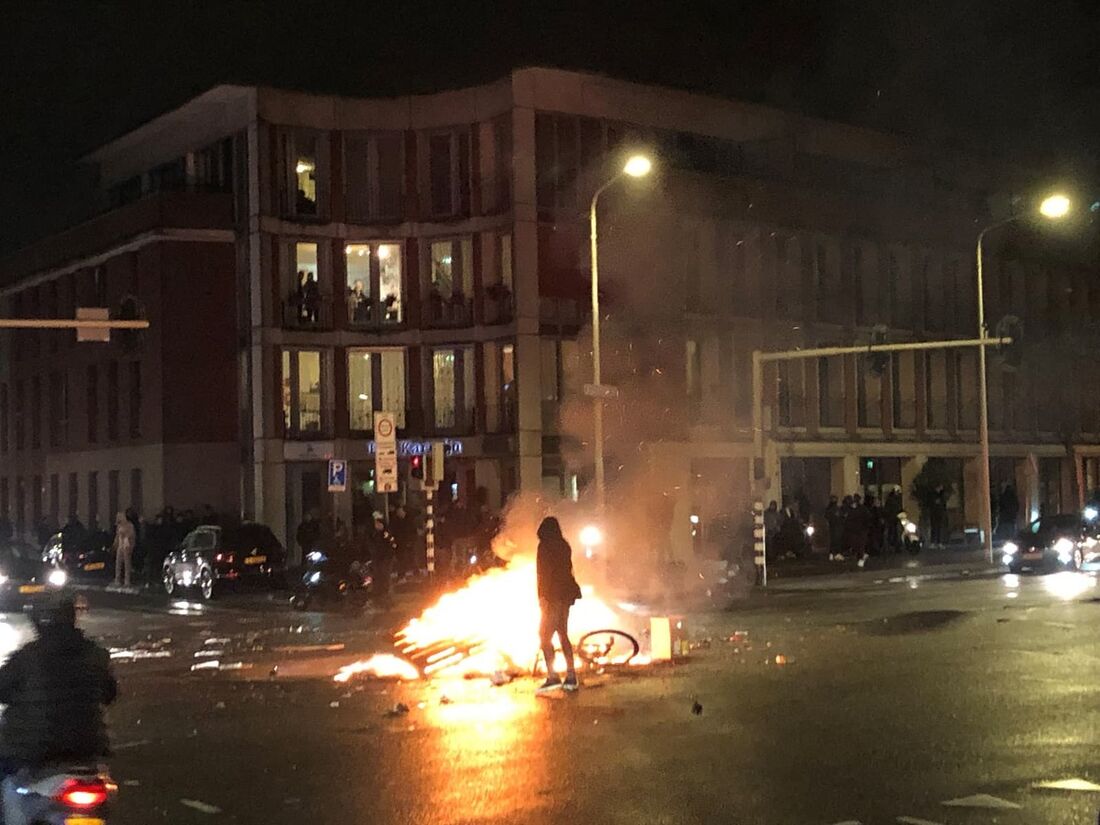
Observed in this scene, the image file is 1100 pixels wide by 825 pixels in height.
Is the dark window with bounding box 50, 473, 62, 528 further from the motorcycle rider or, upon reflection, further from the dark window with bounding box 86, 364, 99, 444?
the motorcycle rider

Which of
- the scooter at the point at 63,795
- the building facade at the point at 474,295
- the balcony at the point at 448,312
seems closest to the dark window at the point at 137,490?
the building facade at the point at 474,295

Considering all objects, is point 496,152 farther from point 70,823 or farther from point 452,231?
point 70,823

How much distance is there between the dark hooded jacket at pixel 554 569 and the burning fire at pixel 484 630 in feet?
5.61

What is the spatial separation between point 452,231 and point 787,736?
3176 centimetres

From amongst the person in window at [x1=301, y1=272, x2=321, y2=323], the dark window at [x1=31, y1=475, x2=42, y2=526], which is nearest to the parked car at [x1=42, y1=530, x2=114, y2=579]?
the person in window at [x1=301, y1=272, x2=321, y2=323]

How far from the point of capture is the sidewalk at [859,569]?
1193 inches

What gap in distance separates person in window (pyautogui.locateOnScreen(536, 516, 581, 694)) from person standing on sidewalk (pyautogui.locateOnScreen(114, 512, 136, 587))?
22.1 meters

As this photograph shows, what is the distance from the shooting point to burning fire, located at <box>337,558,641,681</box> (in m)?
15.9

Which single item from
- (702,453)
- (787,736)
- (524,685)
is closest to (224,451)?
(702,453)

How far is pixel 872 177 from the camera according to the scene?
49.9m

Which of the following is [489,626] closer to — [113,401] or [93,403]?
[113,401]

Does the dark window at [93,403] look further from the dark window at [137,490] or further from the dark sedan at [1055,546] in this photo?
the dark sedan at [1055,546]

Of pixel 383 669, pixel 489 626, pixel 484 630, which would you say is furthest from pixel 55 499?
pixel 383 669

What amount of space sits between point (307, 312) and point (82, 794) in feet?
119
